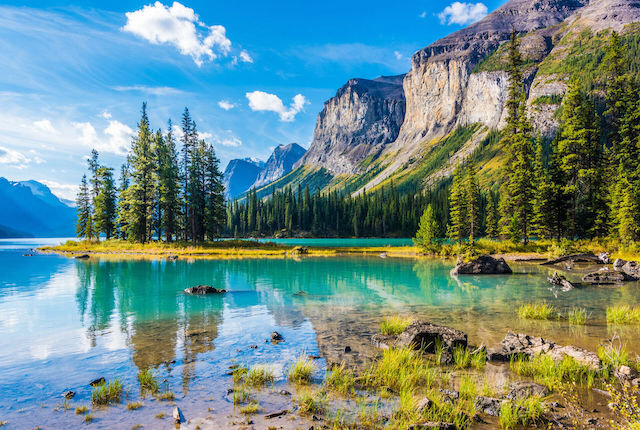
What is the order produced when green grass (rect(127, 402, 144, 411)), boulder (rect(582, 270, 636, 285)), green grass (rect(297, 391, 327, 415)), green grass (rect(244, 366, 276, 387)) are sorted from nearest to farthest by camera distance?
green grass (rect(297, 391, 327, 415)), green grass (rect(127, 402, 144, 411)), green grass (rect(244, 366, 276, 387)), boulder (rect(582, 270, 636, 285))

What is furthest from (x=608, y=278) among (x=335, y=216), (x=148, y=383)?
(x=335, y=216)

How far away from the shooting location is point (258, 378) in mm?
8430

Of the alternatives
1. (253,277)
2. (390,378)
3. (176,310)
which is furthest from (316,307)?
(253,277)

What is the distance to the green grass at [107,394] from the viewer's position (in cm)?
735

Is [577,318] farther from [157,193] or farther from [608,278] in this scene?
[157,193]

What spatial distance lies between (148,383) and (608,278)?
3246 cm

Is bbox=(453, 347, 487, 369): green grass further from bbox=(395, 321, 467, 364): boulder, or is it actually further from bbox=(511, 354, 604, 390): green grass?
bbox=(511, 354, 604, 390): green grass

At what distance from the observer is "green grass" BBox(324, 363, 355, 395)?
788 centimetres

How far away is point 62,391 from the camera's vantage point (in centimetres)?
803

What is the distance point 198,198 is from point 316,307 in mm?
47087

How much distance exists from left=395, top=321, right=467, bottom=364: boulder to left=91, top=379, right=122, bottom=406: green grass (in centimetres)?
783

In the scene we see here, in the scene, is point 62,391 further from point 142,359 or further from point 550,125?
point 550,125

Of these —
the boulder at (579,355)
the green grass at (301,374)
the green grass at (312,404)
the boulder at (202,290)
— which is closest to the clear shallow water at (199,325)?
the green grass at (301,374)


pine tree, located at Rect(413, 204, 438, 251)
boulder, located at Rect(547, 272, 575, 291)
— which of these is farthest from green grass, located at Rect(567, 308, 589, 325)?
pine tree, located at Rect(413, 204, 438, 251)
